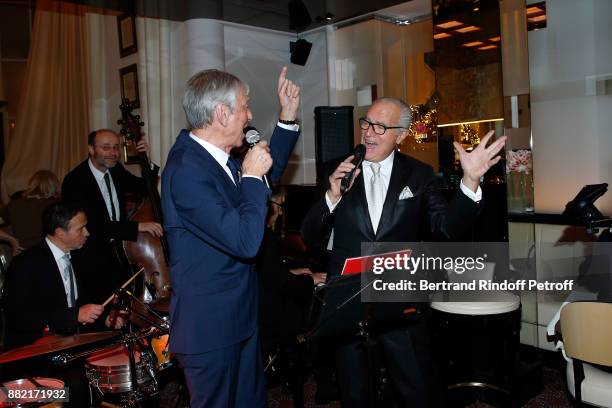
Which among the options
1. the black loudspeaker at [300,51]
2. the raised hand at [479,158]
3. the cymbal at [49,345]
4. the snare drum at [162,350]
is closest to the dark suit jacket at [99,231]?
the snare drum at [162,350]

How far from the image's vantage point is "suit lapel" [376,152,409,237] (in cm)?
237

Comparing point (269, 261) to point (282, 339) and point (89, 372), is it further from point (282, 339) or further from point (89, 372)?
point (89, 372)

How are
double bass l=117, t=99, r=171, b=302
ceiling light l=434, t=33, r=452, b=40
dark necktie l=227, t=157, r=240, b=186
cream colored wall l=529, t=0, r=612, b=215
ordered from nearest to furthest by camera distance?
1. dark necktie l=227, t=157, r=240, b=186
2. double bass l=117, t=99, r=171, b=302
3. ceiling light l=434, t=33, r=452, b=40
4. cream colored wall l=529, t=0, r=612, b=215

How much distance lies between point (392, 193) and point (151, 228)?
2184 mm

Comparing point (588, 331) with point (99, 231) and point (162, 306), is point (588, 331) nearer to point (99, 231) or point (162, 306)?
point (162, 306)


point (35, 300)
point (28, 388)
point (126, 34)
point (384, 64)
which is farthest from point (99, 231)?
point (384, 64)

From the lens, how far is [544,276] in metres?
4.46

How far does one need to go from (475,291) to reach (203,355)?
2.05 metres

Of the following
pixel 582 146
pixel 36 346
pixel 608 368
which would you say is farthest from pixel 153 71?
pixel 608 368

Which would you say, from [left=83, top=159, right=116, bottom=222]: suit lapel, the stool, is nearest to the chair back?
the stool

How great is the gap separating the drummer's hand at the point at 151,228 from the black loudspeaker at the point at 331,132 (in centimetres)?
162

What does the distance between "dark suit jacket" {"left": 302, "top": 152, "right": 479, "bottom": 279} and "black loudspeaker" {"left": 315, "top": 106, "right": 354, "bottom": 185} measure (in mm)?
2458

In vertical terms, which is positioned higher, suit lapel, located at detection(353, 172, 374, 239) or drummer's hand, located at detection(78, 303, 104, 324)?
suit lapel, located at detection(353, 172, 374, 239)

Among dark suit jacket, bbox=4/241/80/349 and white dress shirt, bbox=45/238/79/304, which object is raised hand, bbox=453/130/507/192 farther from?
white dress shirt, bbox=45/238/79/304
